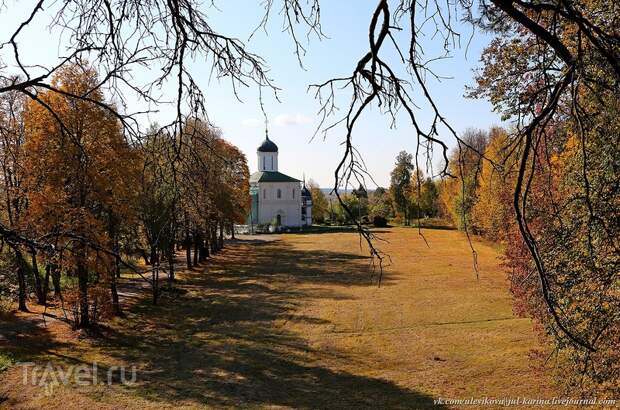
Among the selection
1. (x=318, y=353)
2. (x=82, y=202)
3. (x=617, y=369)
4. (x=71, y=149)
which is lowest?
(x=318, y=353)

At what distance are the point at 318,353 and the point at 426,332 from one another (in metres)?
4.51

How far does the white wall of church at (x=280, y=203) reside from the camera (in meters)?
69.9

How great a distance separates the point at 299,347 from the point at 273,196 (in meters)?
54.1

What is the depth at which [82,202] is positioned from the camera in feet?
50.8

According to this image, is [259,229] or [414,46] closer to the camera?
[414,46]

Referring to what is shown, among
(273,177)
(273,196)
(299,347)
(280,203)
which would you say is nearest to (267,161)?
(273,177)

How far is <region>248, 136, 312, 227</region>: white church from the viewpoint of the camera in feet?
229

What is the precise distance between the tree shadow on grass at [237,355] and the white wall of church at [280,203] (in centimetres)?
4164

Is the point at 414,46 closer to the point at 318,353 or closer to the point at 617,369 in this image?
the point at 617,369

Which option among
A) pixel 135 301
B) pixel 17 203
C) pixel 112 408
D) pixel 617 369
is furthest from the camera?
pixel 135 301

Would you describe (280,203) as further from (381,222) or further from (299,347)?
(299,347)

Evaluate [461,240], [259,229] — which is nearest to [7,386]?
[461,240]

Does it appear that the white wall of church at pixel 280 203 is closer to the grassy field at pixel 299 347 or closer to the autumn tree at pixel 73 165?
the grassy field at pixel 299 347

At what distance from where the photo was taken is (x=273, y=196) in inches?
2761
